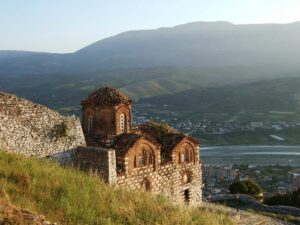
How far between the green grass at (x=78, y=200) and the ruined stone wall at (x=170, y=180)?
21.1 ft

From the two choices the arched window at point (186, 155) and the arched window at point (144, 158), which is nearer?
the arched window at point (144, 158)

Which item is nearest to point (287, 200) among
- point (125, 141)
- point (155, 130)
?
point (155, 130)

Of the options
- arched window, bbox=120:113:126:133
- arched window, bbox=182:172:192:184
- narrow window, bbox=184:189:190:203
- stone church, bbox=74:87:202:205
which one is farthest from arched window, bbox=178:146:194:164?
arched window, bbox=120:113:126:133

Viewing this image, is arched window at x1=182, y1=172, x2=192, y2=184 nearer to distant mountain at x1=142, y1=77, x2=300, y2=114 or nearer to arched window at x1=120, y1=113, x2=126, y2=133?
arched window at x1=120, y1=113, x2=126, y2=133

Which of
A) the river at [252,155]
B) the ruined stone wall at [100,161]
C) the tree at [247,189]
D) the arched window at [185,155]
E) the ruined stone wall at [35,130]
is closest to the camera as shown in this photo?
the ruined stone wall at [35,130]

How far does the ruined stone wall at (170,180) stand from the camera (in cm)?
1561

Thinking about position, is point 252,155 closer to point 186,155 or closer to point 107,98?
point 186,155

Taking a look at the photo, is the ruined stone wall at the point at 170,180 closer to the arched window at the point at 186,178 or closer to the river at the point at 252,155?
the arched window at the point at 186,178

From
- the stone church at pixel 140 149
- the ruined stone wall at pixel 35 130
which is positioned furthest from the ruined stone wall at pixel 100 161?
the ruined stone wall at pixel 35 130

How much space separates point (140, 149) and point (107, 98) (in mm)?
2713

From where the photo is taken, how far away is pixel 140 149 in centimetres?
1617

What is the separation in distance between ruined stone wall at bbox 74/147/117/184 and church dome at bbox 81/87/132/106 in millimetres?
3542

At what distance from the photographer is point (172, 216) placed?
24.5ft

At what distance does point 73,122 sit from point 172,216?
770cm
